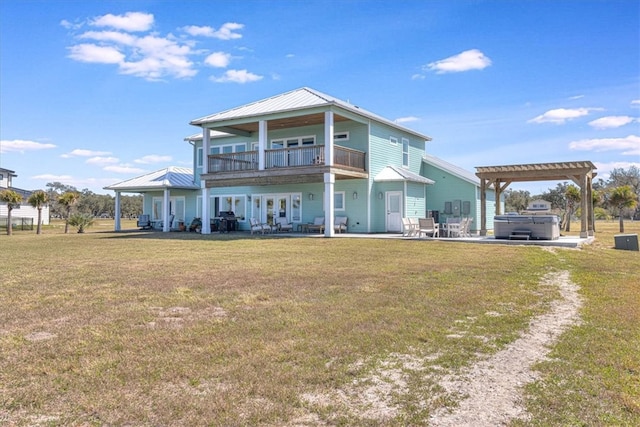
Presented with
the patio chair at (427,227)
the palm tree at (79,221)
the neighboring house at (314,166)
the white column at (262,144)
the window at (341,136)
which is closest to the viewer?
the patio chair at (427,227)

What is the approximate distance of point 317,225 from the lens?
22047 mm

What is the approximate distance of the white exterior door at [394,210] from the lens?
22.3m

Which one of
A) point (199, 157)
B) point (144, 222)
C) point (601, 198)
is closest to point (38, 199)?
point (144, 222)

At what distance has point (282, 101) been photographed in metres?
21.9

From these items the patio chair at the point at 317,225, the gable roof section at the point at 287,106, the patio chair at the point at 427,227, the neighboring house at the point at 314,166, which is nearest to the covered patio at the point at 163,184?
the neighboring house at the point at 314,166

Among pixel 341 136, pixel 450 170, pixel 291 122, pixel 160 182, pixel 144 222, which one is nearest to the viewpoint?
pixel 291 122

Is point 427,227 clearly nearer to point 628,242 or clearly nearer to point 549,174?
point 549,174

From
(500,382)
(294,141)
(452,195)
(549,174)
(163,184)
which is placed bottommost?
(500,382)

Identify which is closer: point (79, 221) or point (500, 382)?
point (500, 382)

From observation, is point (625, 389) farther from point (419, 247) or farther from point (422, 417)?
point (419, 247)

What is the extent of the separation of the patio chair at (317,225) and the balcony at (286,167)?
2403 millimetres

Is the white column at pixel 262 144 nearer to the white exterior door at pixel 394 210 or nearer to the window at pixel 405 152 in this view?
the white exterior door at pixel 394 210

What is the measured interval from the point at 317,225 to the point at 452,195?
869cm

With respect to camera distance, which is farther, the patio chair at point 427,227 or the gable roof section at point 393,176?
the gable roof section at point 393,176
